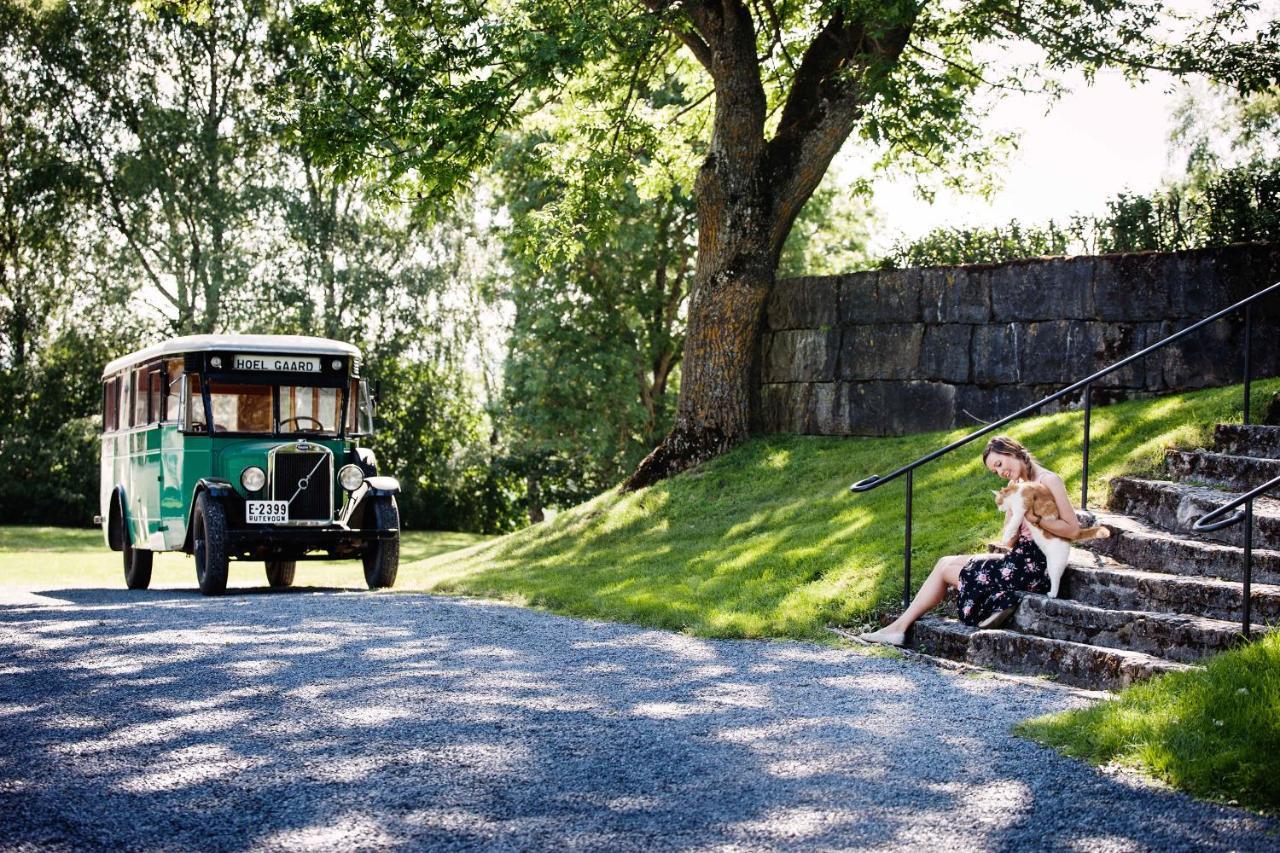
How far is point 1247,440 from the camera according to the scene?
10.5 m

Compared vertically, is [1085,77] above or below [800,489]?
above

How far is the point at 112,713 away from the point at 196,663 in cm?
164

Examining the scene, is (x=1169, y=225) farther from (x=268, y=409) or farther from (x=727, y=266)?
(x=268, y=409)

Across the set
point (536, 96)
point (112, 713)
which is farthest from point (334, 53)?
point (112, 713)

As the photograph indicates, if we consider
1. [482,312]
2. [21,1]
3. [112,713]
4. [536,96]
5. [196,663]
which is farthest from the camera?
[482,312]

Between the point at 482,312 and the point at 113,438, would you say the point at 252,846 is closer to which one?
the point at 113,438

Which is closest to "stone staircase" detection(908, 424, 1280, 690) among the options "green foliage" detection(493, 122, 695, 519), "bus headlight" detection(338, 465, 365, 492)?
"bus headlight" detection(338, 465, 365, 492)

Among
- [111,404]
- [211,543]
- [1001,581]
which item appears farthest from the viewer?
[111,404]

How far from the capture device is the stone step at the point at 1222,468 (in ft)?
32.1

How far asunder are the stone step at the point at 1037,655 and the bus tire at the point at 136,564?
33.2ft

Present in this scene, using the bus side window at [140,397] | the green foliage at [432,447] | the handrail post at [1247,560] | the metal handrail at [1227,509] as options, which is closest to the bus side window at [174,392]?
the bus side window at [140,397]

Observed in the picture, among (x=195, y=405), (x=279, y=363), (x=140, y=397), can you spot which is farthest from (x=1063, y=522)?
(x=140, y=397)

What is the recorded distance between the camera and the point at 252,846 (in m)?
4.54

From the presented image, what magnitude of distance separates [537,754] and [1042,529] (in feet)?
13.9
